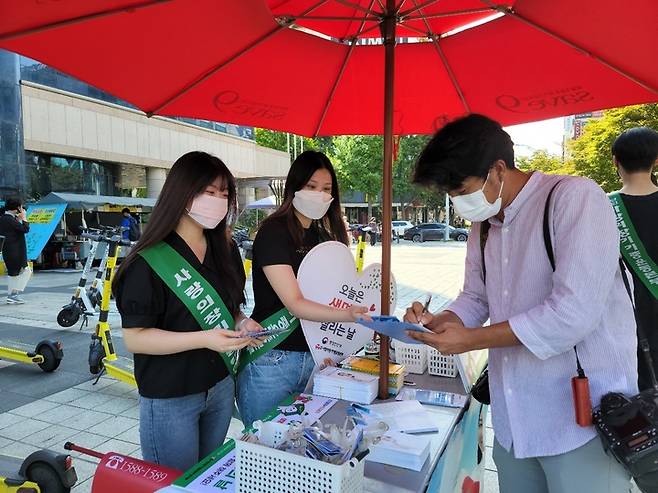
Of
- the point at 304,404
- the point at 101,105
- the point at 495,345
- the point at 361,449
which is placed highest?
the point at 101,105

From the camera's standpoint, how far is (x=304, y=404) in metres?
1.84

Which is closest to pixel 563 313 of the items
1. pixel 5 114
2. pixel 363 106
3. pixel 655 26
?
pixel 655 26

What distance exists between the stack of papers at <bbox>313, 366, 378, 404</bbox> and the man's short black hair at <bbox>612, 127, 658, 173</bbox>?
1680 mm

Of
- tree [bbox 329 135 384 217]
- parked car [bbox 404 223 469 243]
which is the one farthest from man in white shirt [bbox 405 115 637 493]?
parked car [bbox 404 223 469 243]

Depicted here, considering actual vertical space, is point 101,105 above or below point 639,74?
above

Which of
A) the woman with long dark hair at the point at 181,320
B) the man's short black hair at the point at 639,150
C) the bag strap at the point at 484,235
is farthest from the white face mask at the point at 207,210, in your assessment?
the man's short black hair at the point at 639,150

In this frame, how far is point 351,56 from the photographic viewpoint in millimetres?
2500

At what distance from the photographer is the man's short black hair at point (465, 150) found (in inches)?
53.4

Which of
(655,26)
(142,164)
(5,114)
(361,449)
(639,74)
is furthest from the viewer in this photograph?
(142,164)

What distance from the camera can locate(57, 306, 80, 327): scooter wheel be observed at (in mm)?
6551

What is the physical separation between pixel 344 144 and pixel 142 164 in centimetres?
1580

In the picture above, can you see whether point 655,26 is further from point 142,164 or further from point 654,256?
point 142,164

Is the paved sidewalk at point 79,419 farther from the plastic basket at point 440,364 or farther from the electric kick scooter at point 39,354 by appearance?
the plastic basket at point 440,364

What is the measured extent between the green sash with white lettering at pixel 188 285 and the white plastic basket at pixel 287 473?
691 millimetres
